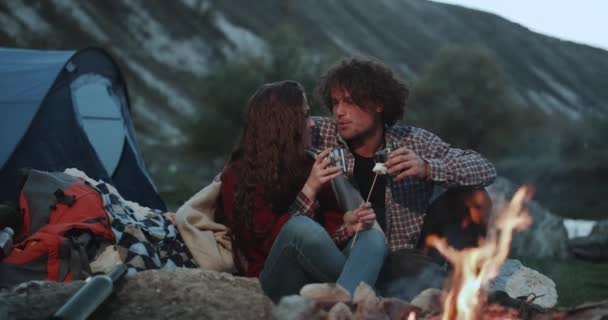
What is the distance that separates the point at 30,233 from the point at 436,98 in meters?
28.6

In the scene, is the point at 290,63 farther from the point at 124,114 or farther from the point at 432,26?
the point at 432,26

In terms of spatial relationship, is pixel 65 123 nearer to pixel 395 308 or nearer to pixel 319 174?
pixel 319 174

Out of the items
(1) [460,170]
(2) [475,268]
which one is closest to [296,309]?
(2) [475,268]

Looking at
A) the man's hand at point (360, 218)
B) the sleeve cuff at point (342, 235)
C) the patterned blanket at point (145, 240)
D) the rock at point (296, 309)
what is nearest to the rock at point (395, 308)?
the rock at point (296, 309)

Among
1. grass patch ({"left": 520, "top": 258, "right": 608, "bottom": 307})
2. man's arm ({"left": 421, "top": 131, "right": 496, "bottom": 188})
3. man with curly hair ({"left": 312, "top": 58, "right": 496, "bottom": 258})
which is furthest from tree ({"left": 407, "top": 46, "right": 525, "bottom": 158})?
man's arm ({"left": 421, "top": 131, "right": 496, "bottom": 188})

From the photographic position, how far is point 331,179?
3961 millimetres

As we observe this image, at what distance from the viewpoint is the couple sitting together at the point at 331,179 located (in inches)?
147

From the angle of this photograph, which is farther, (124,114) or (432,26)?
(432,26)

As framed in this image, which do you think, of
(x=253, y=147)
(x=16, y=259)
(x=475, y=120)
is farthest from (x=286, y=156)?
(x=475, y=120)

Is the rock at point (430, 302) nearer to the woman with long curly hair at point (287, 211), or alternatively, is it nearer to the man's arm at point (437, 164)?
the woman with long curly hair at point (287, 211)

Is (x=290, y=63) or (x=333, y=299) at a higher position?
(x=333, y=299)

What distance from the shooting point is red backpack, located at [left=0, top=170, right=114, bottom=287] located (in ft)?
13.4

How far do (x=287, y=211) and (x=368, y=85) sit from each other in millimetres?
967

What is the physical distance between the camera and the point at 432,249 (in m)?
4.33
